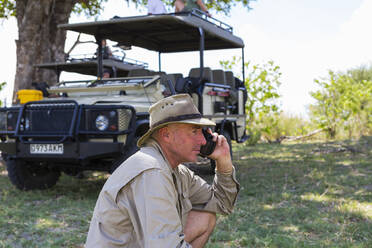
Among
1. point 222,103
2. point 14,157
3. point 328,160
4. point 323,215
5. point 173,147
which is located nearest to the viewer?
point 173,147

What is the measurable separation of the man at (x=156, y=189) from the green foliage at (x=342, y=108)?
462 inches

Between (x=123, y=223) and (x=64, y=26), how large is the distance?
16.6 ft

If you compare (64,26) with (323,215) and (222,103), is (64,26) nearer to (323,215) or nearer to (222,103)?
(222,103)

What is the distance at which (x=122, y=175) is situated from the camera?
6.20ft

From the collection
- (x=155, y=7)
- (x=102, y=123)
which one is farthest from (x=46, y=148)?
(x=155, y=7)

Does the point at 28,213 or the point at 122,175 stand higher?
the point at 122,175

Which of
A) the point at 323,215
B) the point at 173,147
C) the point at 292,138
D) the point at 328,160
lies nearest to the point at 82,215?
the point at 323,215

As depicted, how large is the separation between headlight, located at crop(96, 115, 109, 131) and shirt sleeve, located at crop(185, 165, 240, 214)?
101 inches

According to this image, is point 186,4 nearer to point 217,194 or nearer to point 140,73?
point 140,73

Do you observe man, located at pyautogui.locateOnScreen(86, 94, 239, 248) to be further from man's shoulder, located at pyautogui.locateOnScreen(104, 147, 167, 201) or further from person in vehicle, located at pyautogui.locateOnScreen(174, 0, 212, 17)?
person in vehicle, located at pyautogui.locateOnScreen(174, 0, 212, 17)

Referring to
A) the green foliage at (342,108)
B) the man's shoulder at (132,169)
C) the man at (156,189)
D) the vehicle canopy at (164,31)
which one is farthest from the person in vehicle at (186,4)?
the green foliage at (342,108)

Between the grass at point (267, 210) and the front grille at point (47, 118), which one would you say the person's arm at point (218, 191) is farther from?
the front grille at point (47, 118)

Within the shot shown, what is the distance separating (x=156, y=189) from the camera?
1808 mm

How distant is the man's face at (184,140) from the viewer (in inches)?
85.0
